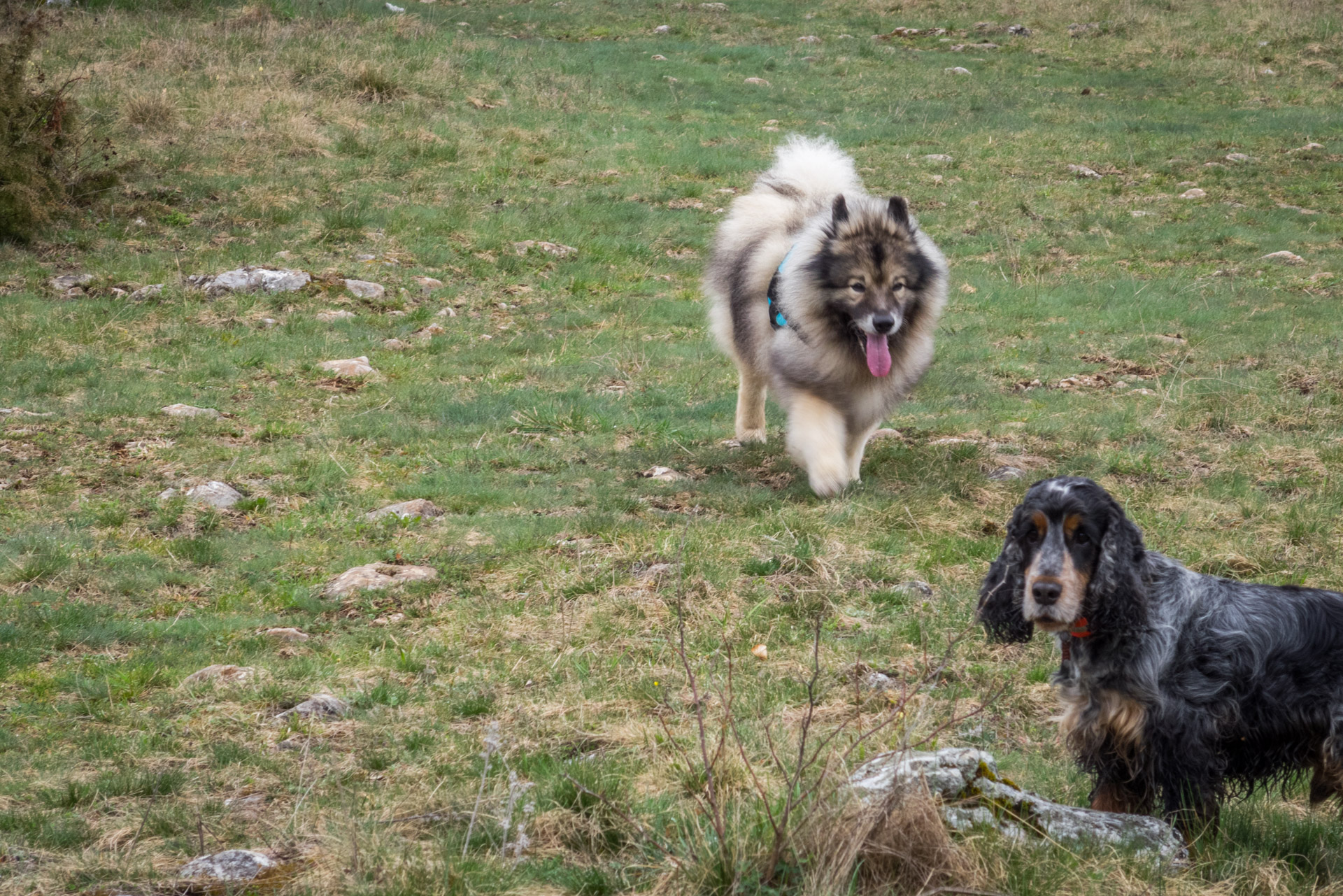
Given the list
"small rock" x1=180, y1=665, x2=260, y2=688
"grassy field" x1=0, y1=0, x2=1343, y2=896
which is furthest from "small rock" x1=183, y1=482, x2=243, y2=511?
"small rock" x1=180, y1=665, x2=260, y2=688

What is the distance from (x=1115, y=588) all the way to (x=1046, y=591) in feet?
0.87

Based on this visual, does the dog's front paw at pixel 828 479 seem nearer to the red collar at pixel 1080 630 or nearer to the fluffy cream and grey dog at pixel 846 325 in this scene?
the fluffy cream and grey dog at pixel 846 325

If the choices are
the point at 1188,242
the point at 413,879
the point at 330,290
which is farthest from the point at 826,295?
the point at 1188,242

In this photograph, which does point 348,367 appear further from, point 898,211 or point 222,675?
point 222,675

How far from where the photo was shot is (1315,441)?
912 cm

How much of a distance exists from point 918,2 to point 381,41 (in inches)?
541

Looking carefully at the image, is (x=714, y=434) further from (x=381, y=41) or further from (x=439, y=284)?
(x=381, y=41)

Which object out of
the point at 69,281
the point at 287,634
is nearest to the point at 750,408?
the point at 287,634

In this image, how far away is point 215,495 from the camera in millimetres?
8328

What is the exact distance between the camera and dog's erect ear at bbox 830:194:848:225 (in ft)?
27.0

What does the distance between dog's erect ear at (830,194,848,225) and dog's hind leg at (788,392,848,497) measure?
123 cm

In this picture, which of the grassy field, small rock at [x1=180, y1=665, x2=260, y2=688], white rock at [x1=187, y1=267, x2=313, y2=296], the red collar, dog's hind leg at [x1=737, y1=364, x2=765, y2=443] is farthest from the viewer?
white rock at [x1=187, y1=267, x2=313, y2=296]

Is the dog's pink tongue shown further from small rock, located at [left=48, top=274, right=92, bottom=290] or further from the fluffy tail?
small rock, located at [left=48, top=274, right=92, bottom=290]

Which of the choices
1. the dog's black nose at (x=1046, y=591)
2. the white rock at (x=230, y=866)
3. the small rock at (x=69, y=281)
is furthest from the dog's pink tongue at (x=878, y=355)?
the small rock at (x=69, y=281)
